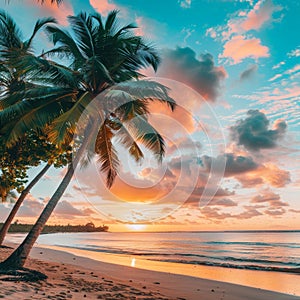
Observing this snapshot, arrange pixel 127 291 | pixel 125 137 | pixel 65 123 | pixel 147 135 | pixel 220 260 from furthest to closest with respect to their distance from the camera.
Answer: pixel 220 260
pixel 125 137
pixel 147 135
pixel 65 123
pixel 127 291

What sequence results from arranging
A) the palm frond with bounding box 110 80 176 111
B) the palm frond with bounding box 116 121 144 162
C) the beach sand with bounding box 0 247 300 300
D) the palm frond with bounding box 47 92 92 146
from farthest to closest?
1. the palm frond with bounding box 116 121 144 162
2. the palm frond with bounding box 110 80 176 111
3. the palm frond with bounding box 47 92 92 146
4. the beach sand with bounding box 0 247 300 300

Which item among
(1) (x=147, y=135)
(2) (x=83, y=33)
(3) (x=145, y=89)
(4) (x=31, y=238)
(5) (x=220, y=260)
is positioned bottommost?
(4) (x=31, y=238)

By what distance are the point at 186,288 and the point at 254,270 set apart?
850 cm

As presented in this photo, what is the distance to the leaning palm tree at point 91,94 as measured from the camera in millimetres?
10430

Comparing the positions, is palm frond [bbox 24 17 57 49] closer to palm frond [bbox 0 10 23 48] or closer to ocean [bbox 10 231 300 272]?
palm frond [bbox 0 10 23 48]

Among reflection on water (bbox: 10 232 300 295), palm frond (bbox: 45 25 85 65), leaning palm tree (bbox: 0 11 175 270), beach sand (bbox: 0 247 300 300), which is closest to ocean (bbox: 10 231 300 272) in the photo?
reflection on water (bbox: 10 232 300 295)

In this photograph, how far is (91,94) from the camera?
11.4m

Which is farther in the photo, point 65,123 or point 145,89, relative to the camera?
point 145,89

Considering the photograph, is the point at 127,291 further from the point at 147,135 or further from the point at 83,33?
the point at 83,33

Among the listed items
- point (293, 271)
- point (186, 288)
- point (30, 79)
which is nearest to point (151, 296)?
point (186, 288)

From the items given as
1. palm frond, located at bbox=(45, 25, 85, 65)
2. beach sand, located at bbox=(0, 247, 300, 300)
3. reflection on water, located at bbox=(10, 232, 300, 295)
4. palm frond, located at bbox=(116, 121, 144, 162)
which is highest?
palm frond, located at bbox=(45, 25, 85, 65)

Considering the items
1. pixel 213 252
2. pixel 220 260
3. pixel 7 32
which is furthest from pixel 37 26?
pixel 213 252

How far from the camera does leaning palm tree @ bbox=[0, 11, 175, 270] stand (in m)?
10.4

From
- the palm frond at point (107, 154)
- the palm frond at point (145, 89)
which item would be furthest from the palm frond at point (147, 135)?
the palm frond at point (107, 154)
